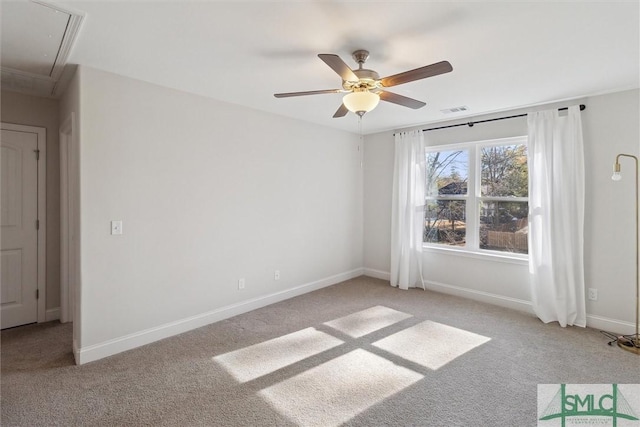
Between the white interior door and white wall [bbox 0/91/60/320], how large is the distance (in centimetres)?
11

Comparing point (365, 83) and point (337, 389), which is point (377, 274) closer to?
point (337, 389)

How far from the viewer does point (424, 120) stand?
4.44 m

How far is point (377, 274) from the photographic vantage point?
5359mm

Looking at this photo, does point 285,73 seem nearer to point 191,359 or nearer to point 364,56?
point 364,56

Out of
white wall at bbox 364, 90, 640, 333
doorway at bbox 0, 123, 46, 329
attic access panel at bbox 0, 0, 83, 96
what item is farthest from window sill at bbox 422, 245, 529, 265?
doorway at bbox 0, 123, 46, 329

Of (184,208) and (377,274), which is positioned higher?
(184,208)

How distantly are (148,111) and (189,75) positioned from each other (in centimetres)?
54

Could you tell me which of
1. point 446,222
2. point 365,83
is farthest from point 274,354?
point 446,222

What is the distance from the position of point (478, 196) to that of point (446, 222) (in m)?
0.58

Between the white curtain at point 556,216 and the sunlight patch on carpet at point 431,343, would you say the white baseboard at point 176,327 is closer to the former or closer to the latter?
the sunlight patch on carpet at point 431,343

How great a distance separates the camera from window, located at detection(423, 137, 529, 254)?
4.04 m

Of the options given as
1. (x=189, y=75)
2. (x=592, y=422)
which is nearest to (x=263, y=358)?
(x=592, y=422)

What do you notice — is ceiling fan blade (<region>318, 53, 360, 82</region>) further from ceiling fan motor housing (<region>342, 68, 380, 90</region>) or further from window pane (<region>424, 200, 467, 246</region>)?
window pane (<region>424, 200, 467, 246</region>)

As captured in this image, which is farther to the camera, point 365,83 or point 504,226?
point 504,226
